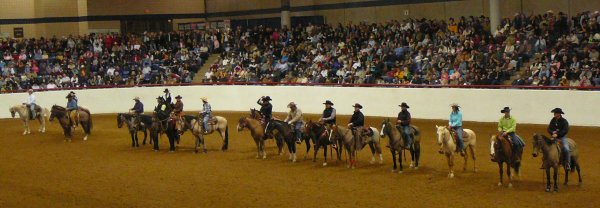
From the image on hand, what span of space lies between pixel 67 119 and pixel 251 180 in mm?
10030

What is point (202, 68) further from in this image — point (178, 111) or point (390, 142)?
point (390, 142)

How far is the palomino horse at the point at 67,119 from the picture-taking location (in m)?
25.6

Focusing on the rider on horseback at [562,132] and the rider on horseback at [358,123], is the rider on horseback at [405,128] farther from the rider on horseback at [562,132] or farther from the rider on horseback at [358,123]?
the rider on horseback at [562,132]

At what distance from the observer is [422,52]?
1257 inches

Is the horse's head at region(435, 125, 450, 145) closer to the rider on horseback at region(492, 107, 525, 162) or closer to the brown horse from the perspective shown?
the rider on horseback at region(492, 107, 525, 162)

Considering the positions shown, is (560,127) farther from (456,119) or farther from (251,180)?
(251,180)

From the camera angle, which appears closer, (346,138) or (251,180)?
(251,180)

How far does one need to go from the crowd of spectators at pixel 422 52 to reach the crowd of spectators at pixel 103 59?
72.2 inches

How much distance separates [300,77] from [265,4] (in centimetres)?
1151

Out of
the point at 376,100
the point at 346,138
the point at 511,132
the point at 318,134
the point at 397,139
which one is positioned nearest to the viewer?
the point at 511,132

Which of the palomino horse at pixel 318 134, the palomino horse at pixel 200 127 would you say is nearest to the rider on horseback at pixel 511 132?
the palomino horse at pixel 318 134

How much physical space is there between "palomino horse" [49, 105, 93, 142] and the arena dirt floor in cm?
134

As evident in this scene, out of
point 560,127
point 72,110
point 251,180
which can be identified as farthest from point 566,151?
point 72,110

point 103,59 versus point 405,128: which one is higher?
point 103,59
